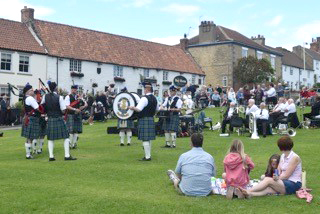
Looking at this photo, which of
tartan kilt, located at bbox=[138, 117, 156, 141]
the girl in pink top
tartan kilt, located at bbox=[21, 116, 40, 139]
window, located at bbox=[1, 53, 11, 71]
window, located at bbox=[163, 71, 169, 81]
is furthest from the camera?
window, located at bbox=[163, 71, 169, 81]

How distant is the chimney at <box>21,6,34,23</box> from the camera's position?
36.7m

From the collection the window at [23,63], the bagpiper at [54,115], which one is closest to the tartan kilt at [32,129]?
the bagpiper at [54,115]

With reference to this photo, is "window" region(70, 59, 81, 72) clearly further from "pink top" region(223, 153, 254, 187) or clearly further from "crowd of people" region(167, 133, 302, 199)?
"pink top" region(223, 153, 254, 187)

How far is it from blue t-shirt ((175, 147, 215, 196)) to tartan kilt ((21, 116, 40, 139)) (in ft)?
18.8

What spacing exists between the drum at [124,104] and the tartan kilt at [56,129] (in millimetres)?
2182

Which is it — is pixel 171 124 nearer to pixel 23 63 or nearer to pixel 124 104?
pixel 124 104

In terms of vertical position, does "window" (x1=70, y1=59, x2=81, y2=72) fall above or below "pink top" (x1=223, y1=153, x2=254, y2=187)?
above

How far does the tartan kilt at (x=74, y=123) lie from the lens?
1329 cm

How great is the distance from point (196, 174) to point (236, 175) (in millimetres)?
662

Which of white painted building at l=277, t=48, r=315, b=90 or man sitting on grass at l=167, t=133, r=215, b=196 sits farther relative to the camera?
white painted building at l=277, t=48, r=315, b=90

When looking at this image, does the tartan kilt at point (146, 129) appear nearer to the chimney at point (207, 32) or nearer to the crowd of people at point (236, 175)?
the crowd of people at point (236, 175)

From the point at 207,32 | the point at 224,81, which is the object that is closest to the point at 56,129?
the point at 224,81

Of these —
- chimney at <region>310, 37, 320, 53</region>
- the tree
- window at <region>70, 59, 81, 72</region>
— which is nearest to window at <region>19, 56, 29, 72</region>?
window at <region>70, 59, 81, 72</region>

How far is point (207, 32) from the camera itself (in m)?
53.1
